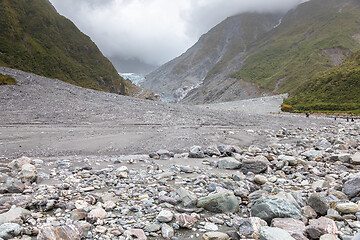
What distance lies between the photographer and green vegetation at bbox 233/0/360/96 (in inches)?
4614

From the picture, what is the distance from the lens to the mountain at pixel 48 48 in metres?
56.8

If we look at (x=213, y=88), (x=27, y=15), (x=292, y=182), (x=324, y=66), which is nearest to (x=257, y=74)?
(x=213, y=88)

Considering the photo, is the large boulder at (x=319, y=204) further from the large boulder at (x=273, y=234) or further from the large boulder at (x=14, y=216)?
the large boulder at (x=14, y=216)

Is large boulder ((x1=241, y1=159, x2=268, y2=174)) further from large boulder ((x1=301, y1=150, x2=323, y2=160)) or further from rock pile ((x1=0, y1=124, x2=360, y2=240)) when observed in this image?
large boulder ((x1=301, y1=150, x2=323, y2=160))

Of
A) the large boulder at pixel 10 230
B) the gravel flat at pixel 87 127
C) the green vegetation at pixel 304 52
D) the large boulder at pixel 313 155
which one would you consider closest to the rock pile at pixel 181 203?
the large boulder at pixel 10 230

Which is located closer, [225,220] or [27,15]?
[225,220]

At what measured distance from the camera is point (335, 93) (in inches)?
2292

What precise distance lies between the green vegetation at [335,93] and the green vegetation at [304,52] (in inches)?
808

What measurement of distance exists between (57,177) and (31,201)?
8.49 feet

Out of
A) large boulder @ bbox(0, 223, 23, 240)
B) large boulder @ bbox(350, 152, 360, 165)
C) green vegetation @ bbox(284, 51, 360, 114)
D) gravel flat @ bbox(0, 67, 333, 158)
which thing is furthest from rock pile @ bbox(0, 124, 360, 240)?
green vegetation @ bbox(284, 51, 360, 114)

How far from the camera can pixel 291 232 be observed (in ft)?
14.2

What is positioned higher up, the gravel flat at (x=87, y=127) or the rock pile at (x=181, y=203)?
the gravel flat at (x=87, y=127)

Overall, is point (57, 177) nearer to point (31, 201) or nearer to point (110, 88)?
point (31, 201)

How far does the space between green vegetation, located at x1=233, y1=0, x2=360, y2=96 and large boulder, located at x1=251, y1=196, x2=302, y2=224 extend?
93.0 meters
